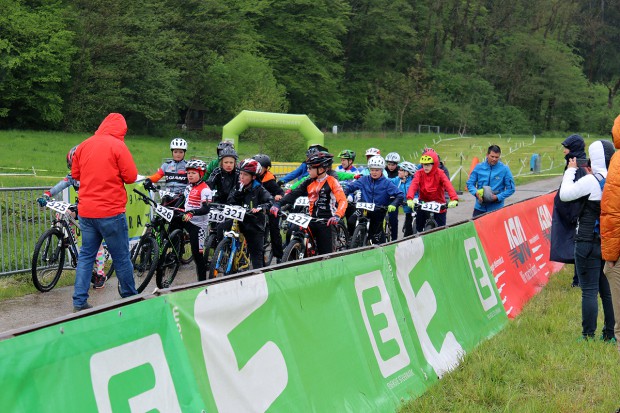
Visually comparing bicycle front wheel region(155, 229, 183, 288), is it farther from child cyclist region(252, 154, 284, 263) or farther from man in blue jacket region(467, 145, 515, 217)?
man in blue jacket region(467, 145, 515, 217)

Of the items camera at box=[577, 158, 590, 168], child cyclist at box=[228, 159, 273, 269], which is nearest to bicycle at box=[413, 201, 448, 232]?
child cyclist at box=[228, 159, 273, 269]

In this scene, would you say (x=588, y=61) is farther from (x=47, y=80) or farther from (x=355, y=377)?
(x=355, y=377)

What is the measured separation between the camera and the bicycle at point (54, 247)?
944 cm

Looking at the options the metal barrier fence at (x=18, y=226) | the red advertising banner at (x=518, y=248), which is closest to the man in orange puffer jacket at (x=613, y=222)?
the red advertising banner at (x=518, y=248)

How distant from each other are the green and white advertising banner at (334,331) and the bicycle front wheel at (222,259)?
9.47ft

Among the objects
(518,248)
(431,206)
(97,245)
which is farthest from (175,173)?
(518,248)

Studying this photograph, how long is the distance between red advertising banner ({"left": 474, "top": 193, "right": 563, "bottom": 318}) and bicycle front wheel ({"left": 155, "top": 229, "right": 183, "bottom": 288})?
3898 mm

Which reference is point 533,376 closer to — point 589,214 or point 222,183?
point 589,214

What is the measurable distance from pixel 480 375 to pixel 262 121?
861 inches

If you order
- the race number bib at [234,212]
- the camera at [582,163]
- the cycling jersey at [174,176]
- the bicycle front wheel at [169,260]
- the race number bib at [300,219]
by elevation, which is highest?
the camera at [582,163]

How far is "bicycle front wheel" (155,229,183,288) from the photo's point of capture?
376 inches

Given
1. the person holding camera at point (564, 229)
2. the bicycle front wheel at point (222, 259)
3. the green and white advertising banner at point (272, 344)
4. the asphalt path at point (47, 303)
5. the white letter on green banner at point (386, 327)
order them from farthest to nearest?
1. the bicycle front wheel at point (222, 259)
2. the asphalt path at point (47, 303)
3. the person holding camera at point (564, 229)
4. the white letter on green banner at point (386, 327)
5. the green and white advertising banner at point (272, 344)

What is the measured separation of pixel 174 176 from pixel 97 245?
146 inches

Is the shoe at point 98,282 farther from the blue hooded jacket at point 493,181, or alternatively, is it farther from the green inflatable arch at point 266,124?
the green inflatable arch at point 266,124
